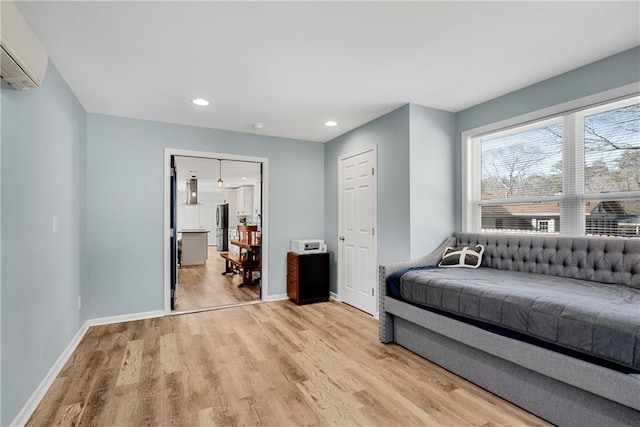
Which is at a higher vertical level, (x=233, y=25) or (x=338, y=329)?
(x=233, y=25)

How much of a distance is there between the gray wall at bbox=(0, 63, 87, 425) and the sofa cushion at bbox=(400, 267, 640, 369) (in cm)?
271

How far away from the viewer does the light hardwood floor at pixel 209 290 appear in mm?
4375

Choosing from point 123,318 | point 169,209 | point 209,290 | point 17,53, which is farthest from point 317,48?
point 209,290

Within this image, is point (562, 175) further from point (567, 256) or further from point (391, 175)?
point (391, 175)

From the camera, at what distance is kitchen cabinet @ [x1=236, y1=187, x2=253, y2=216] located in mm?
9797

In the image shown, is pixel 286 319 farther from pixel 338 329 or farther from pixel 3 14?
pixel 3 14

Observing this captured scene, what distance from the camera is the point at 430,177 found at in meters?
3.41

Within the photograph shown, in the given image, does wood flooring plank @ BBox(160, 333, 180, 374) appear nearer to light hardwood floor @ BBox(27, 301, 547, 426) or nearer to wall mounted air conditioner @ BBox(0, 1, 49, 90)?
light hardwood floor @ BBox(27, 301, 547, 426)

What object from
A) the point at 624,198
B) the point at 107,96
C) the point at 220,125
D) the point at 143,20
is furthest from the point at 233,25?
the point at 624,198

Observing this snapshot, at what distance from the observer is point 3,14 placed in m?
1.48

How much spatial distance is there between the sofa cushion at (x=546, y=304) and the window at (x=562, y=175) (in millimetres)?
599

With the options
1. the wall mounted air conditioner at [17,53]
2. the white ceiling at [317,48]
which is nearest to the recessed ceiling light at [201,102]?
the white ceiling at [317,48]

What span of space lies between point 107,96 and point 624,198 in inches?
182

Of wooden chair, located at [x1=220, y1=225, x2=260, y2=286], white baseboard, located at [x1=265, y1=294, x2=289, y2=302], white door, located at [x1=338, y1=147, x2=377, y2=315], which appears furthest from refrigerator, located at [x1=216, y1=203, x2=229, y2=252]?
white door, located at [x1=338, y1=147, x2=377, y2=315]
